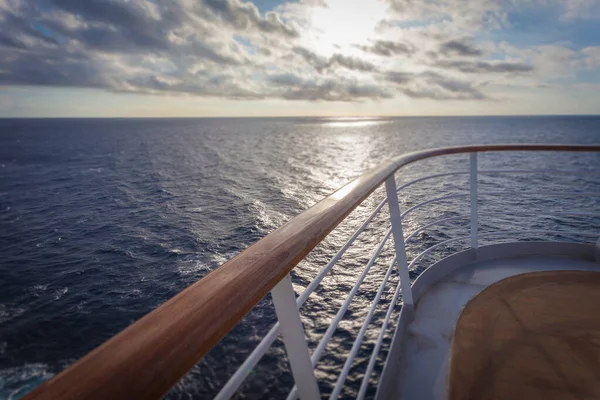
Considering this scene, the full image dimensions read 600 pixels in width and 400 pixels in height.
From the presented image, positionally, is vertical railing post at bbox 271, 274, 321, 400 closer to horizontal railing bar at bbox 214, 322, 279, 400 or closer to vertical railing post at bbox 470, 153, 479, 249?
horizontal railing bar at bbox 214, 322, 279, 400

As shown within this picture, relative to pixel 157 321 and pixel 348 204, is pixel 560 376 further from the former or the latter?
pixel 157 321

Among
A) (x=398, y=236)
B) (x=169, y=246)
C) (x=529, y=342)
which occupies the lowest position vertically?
(x=169, y=246)

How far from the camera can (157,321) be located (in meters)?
0.50

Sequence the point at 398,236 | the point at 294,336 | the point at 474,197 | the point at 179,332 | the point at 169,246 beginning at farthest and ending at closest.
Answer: the point at 169,246 < the point at 474,197 < the point at 398,236 < the point at 294,336 < the point at 179,332

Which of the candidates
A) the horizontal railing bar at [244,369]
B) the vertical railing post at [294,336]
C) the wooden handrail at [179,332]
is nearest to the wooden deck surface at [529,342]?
the vertical railing post at [294,336]

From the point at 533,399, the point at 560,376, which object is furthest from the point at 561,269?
the point at 533,399

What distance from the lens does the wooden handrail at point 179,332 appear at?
389mm

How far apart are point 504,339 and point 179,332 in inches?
90.8

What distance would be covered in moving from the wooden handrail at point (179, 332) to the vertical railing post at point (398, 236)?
112 centimetres

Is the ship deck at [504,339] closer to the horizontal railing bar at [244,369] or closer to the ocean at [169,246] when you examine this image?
the ocean at [169,246]

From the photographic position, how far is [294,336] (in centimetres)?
89

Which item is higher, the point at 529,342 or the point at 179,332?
the point at 179,332

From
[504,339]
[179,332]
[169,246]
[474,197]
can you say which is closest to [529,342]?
[504,339]

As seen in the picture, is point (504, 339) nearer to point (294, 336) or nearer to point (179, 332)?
point (294, 336)
